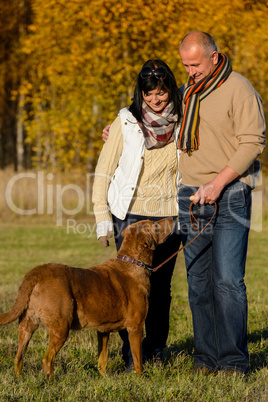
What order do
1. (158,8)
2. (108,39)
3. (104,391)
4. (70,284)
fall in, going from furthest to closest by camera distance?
1. (108,39)
2. (158,8)
3. (70,284)
4. (104,391)

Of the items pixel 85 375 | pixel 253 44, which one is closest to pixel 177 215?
pixel 85 375

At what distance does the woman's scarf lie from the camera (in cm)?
427

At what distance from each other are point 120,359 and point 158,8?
44.9 ft

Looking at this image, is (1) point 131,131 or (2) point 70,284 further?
(1) point 131,131

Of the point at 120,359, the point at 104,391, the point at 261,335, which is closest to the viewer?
the point at 104,391

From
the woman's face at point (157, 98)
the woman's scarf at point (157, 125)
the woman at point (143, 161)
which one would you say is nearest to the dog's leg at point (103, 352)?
the woman at point (143, 161)

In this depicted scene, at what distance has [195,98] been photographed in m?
3.98

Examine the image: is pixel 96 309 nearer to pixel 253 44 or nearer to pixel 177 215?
pixel 177 215

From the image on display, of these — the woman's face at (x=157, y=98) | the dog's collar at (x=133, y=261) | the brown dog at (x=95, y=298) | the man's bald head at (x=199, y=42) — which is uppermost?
the man's bald head at (x=199, y=42)

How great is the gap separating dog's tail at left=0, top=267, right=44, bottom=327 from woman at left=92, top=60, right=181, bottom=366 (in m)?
0.62

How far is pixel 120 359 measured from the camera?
466cm

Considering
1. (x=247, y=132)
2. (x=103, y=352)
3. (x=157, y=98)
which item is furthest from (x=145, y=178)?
(x=103, y=352)

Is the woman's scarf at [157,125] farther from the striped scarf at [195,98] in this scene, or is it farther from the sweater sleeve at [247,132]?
the sweater sleeve at [247,132]

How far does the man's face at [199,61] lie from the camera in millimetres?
3867
